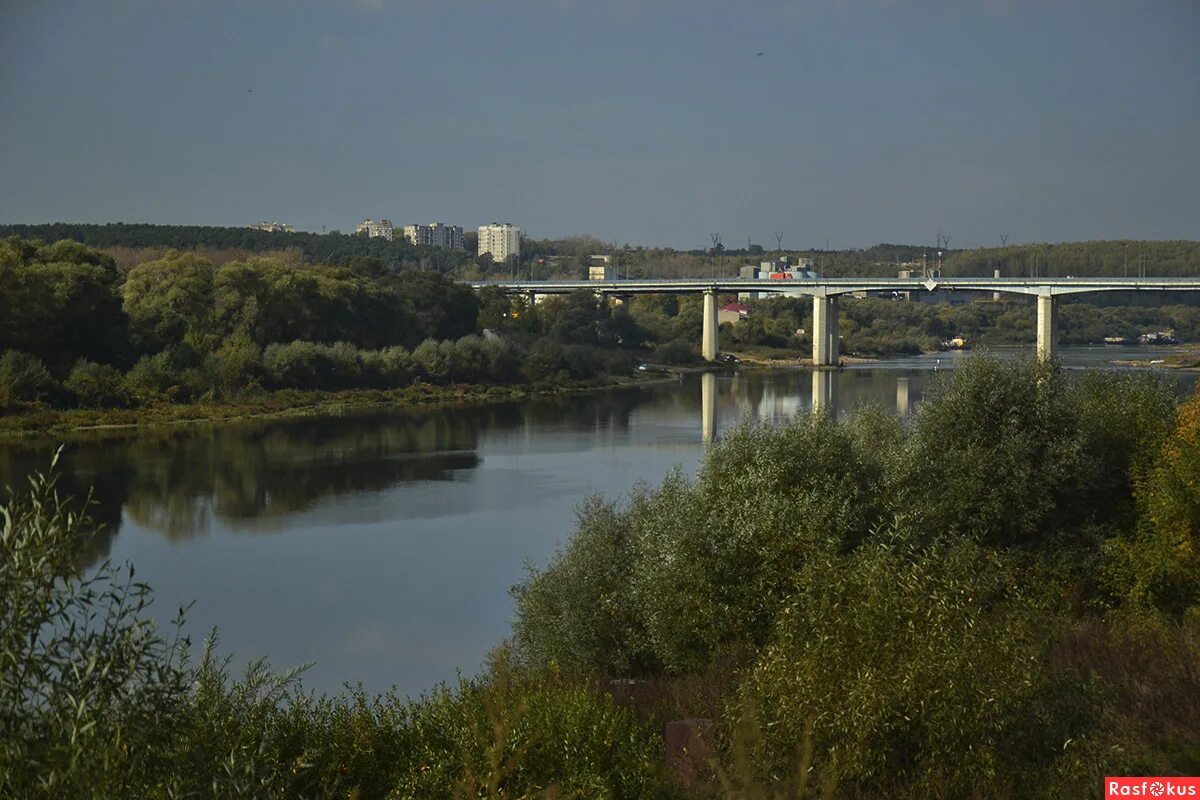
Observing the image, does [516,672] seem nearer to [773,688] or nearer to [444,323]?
[773,688]

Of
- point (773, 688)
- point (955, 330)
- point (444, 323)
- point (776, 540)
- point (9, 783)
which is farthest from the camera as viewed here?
point (955, 330)

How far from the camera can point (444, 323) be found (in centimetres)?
3478

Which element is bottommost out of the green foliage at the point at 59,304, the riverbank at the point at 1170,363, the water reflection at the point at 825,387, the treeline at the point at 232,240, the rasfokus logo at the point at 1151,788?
the water reflection at the point at 825,387

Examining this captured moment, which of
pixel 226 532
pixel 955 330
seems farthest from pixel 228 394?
pixel 955 330

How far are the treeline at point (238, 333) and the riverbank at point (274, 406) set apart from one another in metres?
0.44

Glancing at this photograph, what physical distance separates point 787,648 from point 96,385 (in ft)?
65.2

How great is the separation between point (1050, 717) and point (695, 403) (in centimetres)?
2443

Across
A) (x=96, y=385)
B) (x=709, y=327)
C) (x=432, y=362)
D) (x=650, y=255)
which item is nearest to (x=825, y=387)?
(x=432, y=362)

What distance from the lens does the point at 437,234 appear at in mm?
108125

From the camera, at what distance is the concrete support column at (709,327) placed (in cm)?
4325

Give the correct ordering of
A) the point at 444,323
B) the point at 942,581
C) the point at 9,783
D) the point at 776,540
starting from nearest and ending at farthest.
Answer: the point at 9,783 → the point at 942,581 → the point at 776,540 → the point at 444,323

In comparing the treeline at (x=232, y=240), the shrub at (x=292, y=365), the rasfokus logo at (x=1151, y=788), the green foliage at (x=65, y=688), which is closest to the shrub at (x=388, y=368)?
the shrub at (x=292, y=365)

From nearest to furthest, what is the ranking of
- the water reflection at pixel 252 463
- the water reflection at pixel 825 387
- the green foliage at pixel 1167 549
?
1. the green foliage at pixel 1167 549
2. the water reflection at pixel 252 463
3. the water reflection at pixel 825 387

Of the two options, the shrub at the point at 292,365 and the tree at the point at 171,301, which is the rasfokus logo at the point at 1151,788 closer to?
the tree at the point at 171,301
